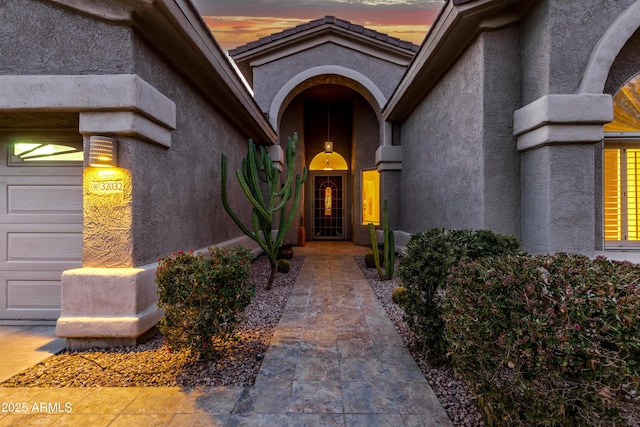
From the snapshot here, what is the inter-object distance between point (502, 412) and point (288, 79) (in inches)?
384

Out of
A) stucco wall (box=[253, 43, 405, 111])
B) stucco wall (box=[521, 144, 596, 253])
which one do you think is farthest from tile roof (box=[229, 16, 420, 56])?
stucco wall (box=[521, 144, 596, 253])

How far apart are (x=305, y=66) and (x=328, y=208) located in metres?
5.54

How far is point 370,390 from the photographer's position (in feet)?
8.25

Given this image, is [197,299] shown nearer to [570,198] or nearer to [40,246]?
[40,246]

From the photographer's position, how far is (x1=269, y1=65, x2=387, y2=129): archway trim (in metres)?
9.52

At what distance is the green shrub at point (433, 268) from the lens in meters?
2.78

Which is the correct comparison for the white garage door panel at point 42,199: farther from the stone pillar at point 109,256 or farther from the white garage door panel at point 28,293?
the stone pillar at point 109,256

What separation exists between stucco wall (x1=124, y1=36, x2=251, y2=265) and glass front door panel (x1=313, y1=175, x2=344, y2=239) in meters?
6.93

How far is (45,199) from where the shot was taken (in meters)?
3.86

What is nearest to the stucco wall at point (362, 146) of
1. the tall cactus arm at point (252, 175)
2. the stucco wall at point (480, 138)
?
the stucco wall at point (480, 138)

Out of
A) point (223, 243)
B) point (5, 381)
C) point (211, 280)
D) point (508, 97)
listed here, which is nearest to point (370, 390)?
point (211, 280)

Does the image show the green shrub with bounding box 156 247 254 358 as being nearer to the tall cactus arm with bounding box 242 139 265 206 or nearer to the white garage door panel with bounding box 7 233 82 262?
the white garage door panel with bounding box 7 233 82 262

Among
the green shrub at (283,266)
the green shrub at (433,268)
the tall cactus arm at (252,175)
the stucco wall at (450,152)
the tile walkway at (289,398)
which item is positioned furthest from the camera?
the green shrub at (283,266)

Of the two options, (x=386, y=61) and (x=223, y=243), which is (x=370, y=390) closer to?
(x=223, y=243)
